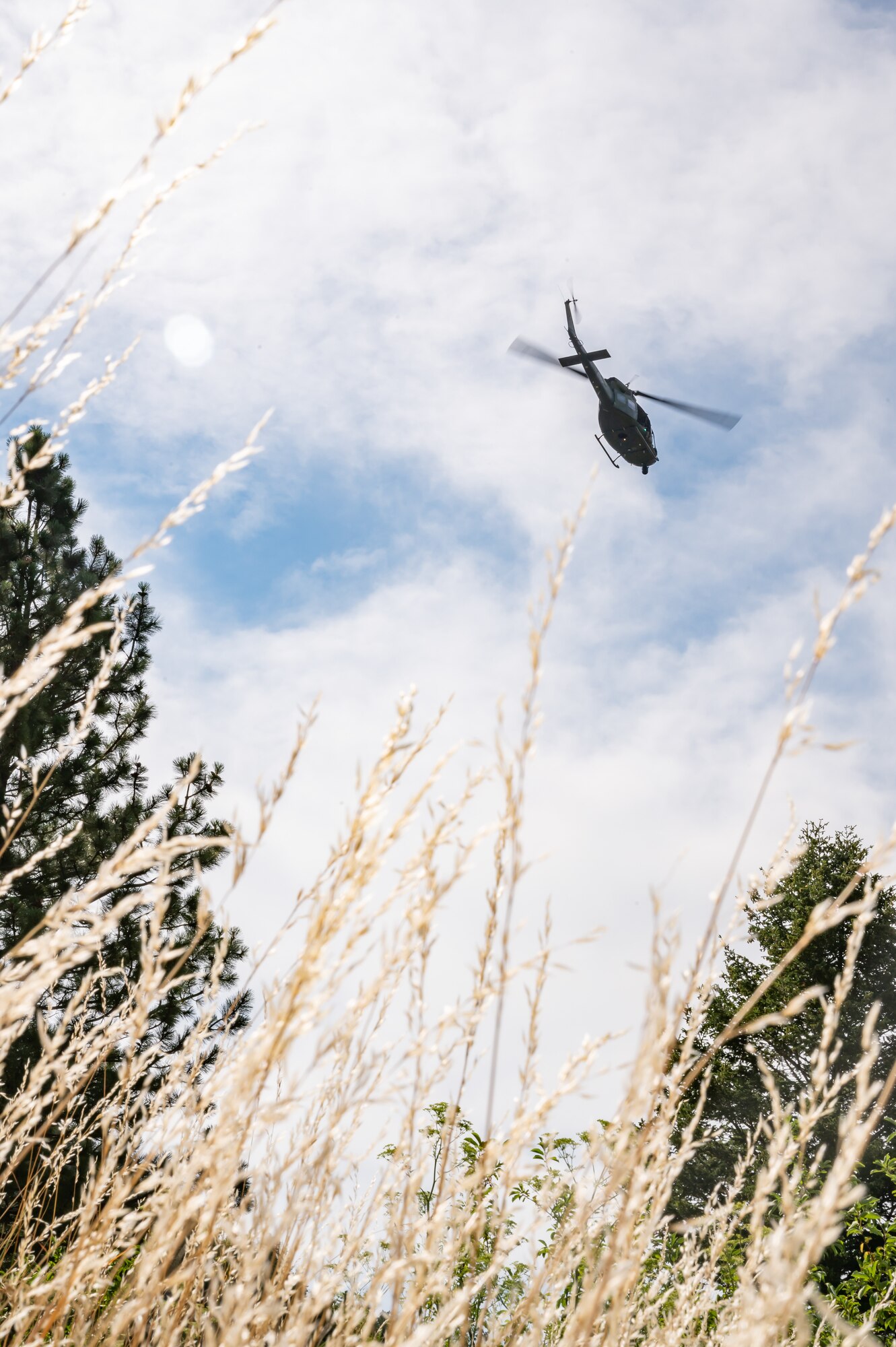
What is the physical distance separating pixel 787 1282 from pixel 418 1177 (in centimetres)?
61

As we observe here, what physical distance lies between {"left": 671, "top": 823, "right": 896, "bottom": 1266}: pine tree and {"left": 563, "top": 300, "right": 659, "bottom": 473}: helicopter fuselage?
8.74 meters

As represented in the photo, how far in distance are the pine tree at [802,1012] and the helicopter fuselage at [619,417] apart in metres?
8.74

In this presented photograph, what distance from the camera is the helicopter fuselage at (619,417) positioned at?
18.1 metres

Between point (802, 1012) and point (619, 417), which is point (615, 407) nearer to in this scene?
point (619, 417)

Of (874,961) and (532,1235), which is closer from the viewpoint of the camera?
(532,1235)

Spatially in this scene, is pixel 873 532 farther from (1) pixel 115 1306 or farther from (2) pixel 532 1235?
(1) pixel 115 1306

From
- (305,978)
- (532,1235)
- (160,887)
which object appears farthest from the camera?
(532,1235)

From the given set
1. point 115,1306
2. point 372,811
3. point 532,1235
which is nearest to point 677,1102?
point 532,1235

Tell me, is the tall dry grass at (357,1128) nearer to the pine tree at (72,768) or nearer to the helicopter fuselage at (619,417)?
the pine tree at (72,768)

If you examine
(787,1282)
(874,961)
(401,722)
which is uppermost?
(874,961)

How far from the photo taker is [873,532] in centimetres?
118

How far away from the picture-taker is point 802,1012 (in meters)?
16.4

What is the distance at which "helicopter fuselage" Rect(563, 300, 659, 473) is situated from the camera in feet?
59.5

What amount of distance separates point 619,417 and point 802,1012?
39.2ft
